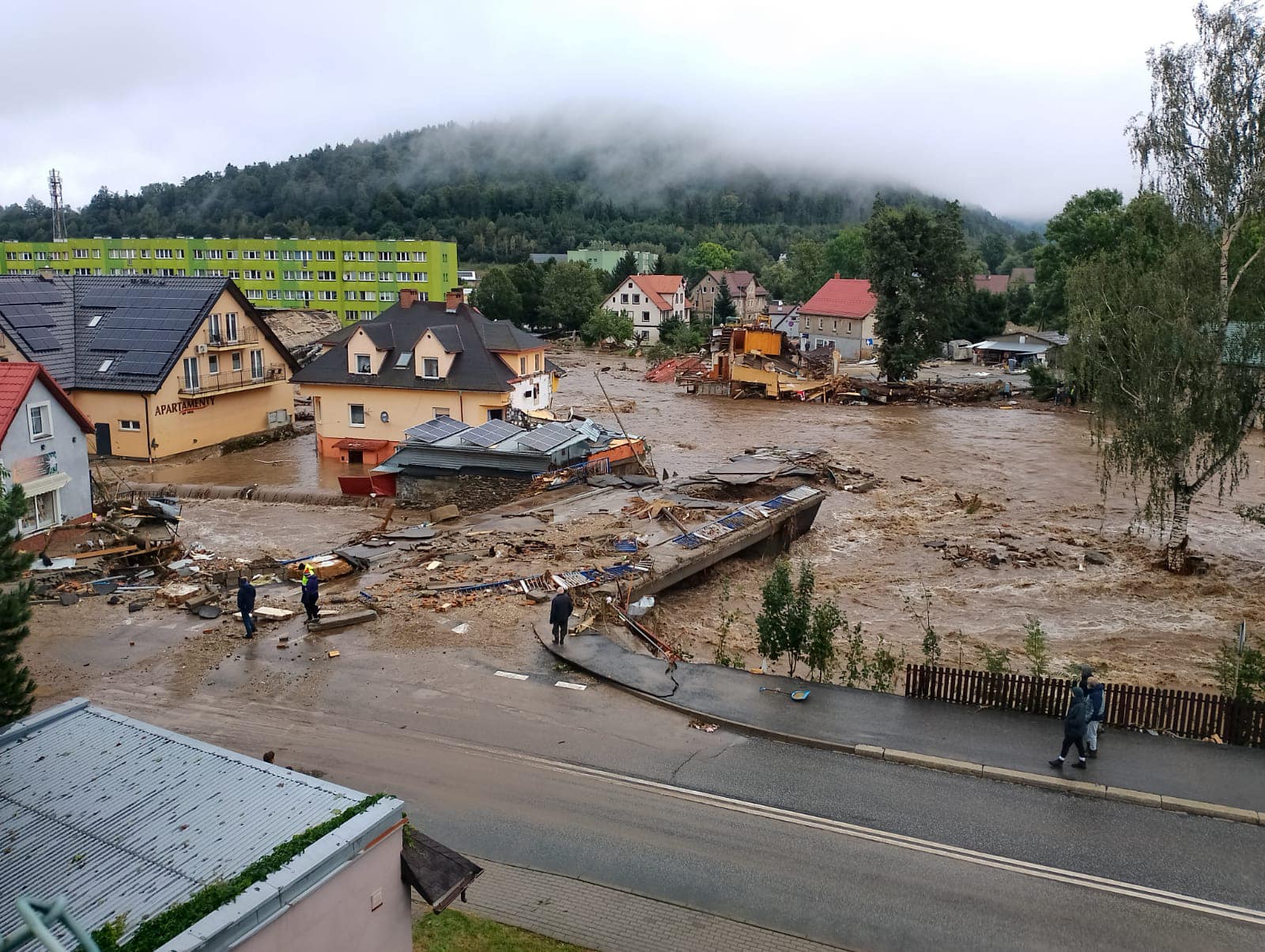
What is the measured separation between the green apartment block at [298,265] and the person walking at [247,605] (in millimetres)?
68825

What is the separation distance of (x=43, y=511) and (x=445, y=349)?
1732 centimetres

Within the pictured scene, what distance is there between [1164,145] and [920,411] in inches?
1254

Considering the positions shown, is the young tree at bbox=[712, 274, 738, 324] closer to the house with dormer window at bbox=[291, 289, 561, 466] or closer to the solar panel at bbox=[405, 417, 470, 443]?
the house with dormer window at bbox=[291, 289, 561, 466]

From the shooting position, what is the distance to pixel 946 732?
567 inches

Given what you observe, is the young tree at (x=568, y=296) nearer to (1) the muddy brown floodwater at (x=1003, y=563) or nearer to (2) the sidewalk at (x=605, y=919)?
(1) the muddy brown floodwater at (x=1003, y=563)

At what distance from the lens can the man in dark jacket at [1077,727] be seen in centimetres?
1314

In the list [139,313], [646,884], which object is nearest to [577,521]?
[646,884]

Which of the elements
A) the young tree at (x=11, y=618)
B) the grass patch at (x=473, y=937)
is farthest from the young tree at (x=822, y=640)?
the young tree at (x=11, y=618)

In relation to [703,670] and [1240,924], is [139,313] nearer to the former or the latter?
[703,670]

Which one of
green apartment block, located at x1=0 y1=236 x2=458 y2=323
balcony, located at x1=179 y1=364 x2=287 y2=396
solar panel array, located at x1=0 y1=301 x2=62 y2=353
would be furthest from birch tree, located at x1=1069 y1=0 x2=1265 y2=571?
green apartment block, located at x1=0 y1=236 x2=458 y2=323

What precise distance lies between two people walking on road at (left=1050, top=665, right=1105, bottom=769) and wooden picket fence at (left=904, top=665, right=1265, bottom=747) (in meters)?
0.88

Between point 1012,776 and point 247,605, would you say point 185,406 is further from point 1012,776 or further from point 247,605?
point 1012,776

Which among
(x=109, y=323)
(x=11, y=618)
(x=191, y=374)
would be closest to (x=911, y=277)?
(x=191, y=374)

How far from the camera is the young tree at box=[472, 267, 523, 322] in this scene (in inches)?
3593
